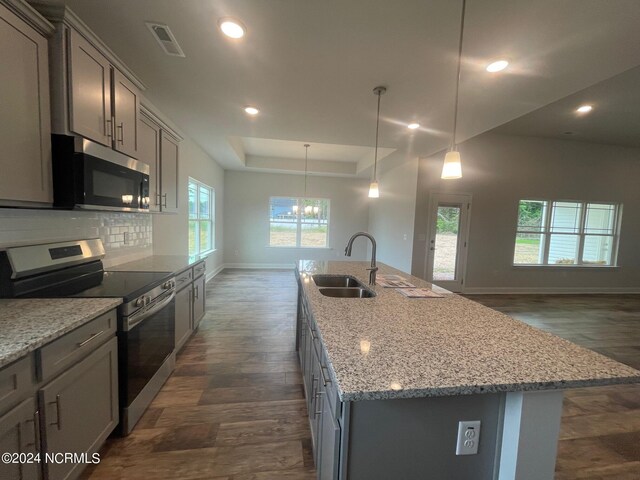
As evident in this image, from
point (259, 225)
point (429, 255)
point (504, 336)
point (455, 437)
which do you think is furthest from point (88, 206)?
point (259, 225)

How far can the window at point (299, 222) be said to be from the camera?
7.14m

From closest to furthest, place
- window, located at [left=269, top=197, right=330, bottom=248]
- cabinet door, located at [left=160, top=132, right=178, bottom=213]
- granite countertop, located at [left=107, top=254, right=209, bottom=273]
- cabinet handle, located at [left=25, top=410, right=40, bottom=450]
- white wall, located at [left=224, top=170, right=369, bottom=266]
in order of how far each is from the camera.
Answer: cabinet handle, located at [left=25, top=410, right=40, bottom=450] < granite countertop, located at [left=107, top=254, right=209, bottom=273] < cabinet door, located at [left=160, top=132, right=178, bottom=213] < white wall, located at [left=224, top=170, right=369, bottom=266] < window, located at [left=269, top=197, right=330, bottom=248]

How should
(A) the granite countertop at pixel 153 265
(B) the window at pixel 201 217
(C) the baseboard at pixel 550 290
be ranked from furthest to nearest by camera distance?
(C) the baseboard at pixel 550 290 < (B) the window at pixel 201 217 < (A) the granite countertop at pixel 153 265

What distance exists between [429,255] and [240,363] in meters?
3.95

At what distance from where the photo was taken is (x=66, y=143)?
1.45m

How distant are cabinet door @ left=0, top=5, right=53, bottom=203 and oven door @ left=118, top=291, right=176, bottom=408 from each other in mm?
820

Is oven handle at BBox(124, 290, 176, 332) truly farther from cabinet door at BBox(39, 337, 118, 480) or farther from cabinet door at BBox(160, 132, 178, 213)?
cabinet door at BBox(160, 132, 178, 213)

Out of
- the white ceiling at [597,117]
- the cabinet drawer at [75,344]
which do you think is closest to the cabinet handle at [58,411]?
the cabinet drawer at [75,344]

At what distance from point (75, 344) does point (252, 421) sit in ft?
3.86

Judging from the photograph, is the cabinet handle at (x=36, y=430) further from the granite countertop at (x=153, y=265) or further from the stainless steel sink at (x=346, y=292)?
the stainless steel sink at (x=346, y=292)

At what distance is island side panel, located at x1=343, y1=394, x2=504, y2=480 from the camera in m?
0.89

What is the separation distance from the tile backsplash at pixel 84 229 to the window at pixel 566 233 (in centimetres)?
642

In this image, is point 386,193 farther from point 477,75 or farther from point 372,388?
point 372,388

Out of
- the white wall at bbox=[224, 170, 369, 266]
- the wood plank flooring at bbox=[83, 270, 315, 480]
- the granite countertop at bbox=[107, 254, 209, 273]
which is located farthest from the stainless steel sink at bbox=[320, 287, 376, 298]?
the white wall at bbox=[224, 170, 369, 266]
